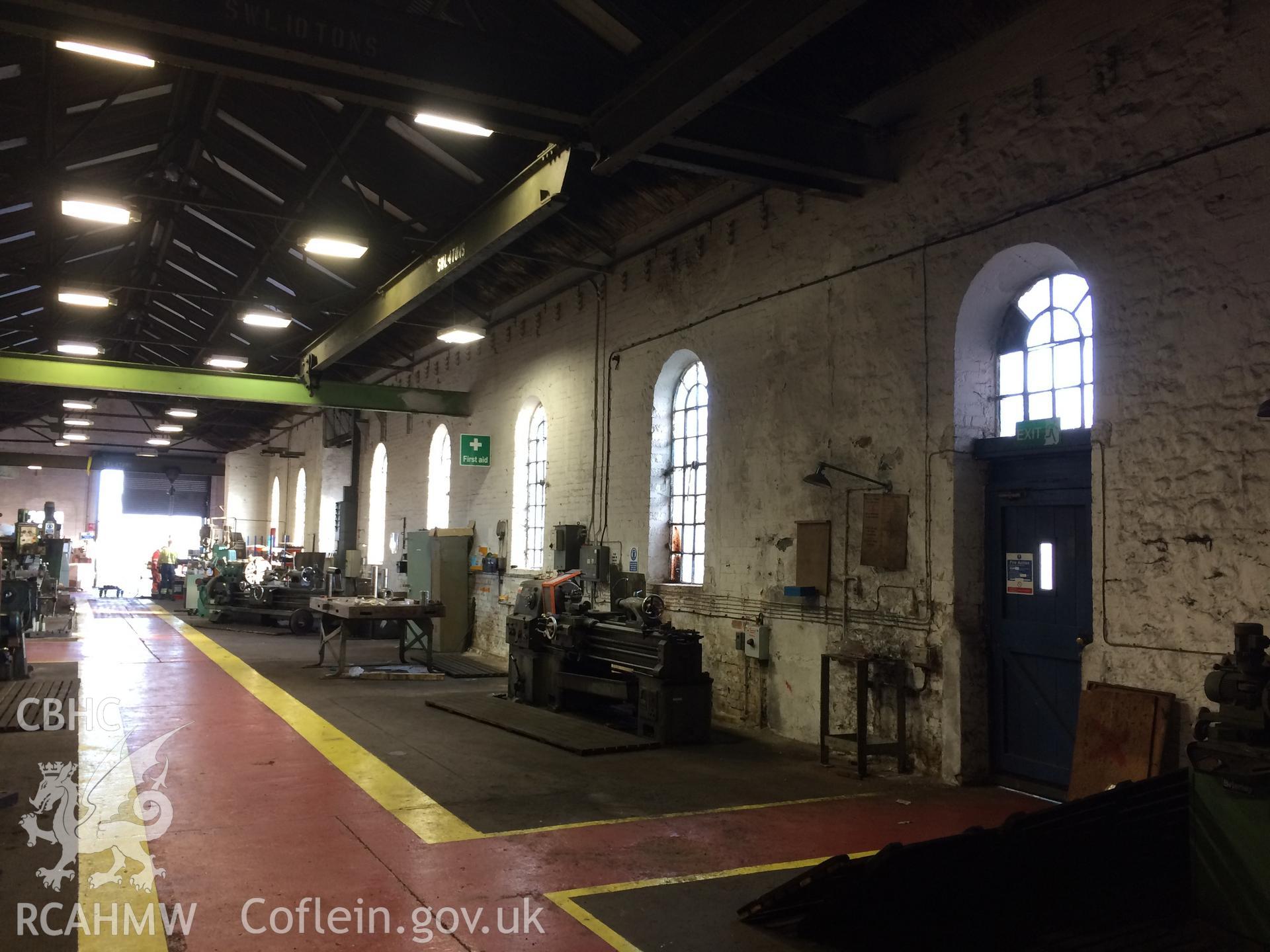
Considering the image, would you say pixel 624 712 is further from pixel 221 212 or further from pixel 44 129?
pixel 221 212

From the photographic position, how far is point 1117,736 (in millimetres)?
4980

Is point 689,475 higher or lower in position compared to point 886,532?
higher

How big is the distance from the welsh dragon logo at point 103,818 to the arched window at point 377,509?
11.8 m

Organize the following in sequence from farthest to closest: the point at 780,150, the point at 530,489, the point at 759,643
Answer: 1. the point at 530,489
2. the point at 759,643
3. the point at 780,150

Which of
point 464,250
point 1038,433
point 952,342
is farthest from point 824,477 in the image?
point 464,250

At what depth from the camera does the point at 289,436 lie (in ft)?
80.5

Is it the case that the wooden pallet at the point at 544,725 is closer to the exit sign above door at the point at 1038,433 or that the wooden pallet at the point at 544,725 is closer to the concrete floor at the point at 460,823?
the concrete floor at the point at 460,823

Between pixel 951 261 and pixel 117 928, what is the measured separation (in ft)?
19.2

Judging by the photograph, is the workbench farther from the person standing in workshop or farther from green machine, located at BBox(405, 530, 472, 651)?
the person standing in workshop

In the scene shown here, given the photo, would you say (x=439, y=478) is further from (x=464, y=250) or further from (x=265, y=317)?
(x=464, y=250)

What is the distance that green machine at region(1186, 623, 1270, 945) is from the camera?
3.45 m

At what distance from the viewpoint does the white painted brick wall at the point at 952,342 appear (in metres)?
4.79

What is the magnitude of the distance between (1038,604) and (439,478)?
11.2 meters

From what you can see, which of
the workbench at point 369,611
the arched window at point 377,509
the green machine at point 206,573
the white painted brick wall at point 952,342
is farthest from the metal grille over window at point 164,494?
the white painted brick wall at point 952,342
